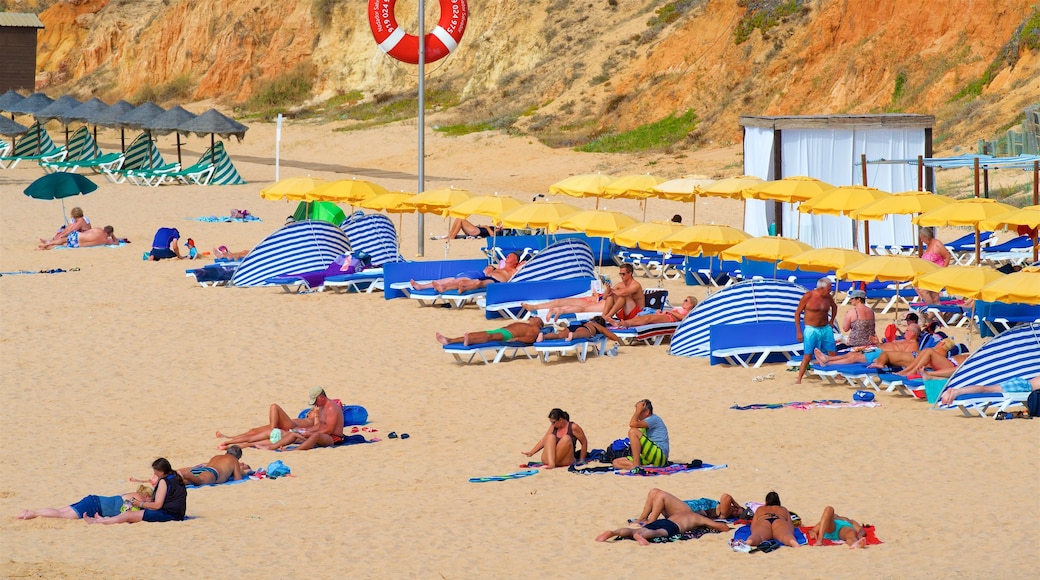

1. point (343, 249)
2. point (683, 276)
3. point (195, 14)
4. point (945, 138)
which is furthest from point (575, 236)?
point (195, 14)

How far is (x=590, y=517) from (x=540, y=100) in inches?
1250

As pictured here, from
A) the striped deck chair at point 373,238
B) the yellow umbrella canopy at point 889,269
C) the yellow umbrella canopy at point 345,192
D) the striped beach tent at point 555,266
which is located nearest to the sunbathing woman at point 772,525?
the yellow umbrella canopy at point 889,269

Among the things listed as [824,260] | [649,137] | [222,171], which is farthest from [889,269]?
[649,137]

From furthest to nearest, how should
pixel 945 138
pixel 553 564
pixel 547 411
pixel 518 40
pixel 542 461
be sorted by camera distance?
pixel 518 40
pixel 945 138
pixel 547 411
pixel 542 461
pixel 553 564

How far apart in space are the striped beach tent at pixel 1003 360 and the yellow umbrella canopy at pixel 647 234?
17.5 ft

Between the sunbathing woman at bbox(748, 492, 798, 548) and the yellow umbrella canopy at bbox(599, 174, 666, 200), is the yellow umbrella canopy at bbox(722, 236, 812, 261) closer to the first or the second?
the yellow umbrella canopy at bbox(599, 174, 666, 200)

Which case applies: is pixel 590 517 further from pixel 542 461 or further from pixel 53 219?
pixel 53 219

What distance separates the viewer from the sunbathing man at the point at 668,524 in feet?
26.7

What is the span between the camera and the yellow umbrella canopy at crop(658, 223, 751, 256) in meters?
16.0

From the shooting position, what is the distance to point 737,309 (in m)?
13.7

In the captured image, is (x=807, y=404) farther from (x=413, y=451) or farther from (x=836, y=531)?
(x=836, y=531)

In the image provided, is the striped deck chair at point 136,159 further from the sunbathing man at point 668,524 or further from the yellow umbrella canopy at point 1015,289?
the sunbathing man at point 668,524

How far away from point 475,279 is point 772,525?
916 cm

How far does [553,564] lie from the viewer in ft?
25.5
